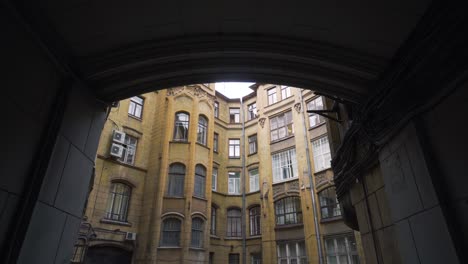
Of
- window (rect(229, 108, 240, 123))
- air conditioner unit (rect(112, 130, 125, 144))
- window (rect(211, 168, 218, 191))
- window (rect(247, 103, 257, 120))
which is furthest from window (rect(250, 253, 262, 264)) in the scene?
air conditioner unit (rect(112, 130, 125, 144))

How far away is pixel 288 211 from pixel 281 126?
648 centimetres

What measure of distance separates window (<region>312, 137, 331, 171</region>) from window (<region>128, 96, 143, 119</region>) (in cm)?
1191

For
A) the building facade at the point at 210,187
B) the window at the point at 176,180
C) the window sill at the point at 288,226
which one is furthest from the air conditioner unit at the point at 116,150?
the window sill at the point at 288,226

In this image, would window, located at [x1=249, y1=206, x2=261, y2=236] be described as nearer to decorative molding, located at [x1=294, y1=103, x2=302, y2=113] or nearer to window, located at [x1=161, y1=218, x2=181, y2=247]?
window, located at [x1=161, y1=218, x2=181, y2=247]

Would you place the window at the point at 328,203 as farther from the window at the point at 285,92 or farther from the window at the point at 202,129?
the window at the point at 202,129

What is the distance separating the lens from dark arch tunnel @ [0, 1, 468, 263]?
8.76 ft

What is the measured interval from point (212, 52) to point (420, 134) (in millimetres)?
2758

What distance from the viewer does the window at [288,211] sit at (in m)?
18.2

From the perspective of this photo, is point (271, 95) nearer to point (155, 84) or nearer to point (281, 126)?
point (281, 126)

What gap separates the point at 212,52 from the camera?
3.77 metres

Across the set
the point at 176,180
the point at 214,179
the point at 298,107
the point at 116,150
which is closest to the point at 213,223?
the point at 214,179

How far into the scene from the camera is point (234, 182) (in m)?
22.3

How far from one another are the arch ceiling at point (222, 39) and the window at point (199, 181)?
46.2 ft

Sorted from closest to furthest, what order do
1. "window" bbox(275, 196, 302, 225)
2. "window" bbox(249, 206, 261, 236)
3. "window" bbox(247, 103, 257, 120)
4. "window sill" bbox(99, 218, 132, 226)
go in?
"window sill" bbox(99, 218, 132, 226), "window" bbox(275, 196, 302, 225), "window" bbox(249, 206, 261, 236), "window" bbox(247, 103, 257, 120)
